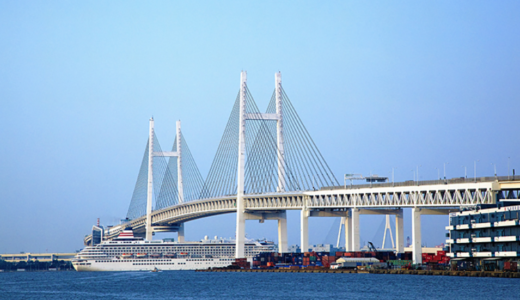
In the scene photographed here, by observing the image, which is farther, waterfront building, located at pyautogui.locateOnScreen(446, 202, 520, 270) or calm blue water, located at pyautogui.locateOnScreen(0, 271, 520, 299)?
waterfront building, located at pyautogui.locateOnScreen(446, 202, 520, 270)

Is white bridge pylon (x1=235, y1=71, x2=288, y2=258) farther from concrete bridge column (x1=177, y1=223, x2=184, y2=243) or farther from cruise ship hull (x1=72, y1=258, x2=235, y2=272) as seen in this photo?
concrete bridge column (x1=177, y1=223, x2=184, y2=243)

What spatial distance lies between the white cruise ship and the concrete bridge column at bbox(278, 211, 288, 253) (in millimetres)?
21768

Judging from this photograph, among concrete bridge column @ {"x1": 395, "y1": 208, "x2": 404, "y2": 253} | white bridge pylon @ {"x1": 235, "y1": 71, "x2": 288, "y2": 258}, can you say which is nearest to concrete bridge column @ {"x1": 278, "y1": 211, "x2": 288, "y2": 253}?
white bridge pylon @ {"x1": 235, "y1": 71, "x2": 288, "y2": 258}

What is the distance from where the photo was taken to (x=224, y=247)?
109188 mm

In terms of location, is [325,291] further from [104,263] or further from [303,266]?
[104,263]

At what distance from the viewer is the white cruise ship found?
104m

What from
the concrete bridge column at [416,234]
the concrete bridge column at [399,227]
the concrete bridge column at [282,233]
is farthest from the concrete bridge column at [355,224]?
the concrete bridge column at [282,233]

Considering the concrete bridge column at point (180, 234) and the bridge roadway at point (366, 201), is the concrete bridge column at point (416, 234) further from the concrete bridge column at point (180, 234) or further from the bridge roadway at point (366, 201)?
the concrete bridge column at point (180, 234)

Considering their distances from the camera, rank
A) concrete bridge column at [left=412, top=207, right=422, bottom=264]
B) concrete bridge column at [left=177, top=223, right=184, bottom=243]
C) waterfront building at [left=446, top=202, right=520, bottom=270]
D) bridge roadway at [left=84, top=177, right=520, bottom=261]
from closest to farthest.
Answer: waterfront building at [left=446, top=202, right=520, bottom=270]
bridge roadway at [left=84, top=177, right=520, bottom=261]
concrete bridge column at [left=412, top=207, right=422, bottom=264]
concrete bridge column at [left=177, top=223, right=184, bottom=243]

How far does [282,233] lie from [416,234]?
77.9 ft

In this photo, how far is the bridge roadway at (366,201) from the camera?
190ft

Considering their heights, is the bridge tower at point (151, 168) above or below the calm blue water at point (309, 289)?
above

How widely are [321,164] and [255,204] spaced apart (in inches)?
483

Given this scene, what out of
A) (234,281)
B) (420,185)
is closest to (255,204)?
(234,281)
